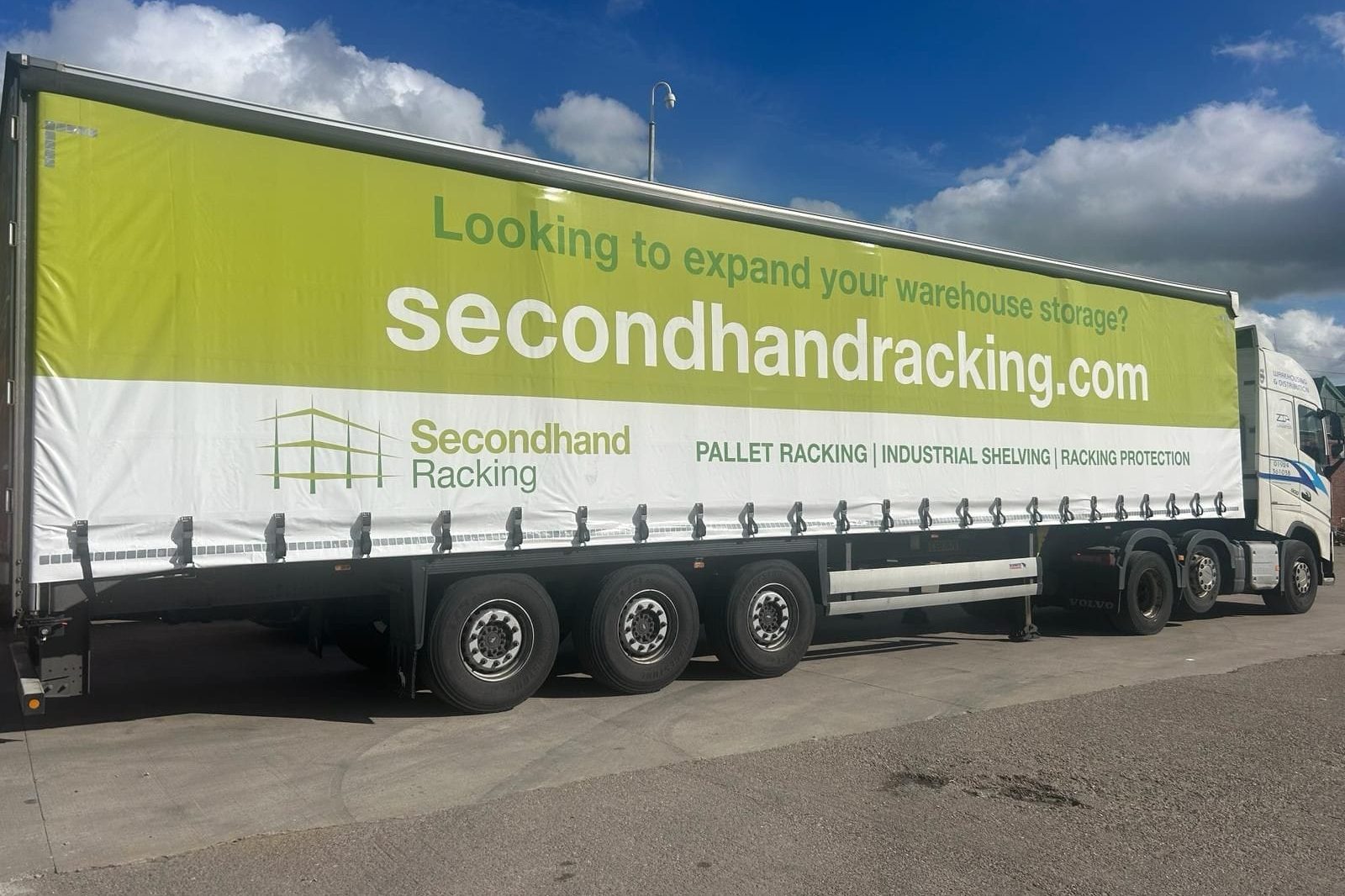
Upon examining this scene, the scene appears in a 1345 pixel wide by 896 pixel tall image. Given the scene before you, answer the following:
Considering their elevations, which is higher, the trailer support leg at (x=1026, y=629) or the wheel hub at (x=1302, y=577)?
the wheel hub at (x=1302, y=577)

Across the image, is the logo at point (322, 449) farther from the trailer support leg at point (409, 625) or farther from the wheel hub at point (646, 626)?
the wheel hub at point (646, 626)

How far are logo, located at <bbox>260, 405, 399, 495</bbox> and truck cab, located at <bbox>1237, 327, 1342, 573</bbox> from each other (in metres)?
11.3

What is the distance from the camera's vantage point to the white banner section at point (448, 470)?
6422 millimetres

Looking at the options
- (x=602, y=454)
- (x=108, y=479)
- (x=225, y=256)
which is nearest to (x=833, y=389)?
(x=602, y=454)

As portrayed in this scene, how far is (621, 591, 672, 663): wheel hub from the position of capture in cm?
846

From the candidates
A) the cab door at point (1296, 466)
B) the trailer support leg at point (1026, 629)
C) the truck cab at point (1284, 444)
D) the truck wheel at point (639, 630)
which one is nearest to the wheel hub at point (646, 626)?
the truck wheel at point (639, 630)

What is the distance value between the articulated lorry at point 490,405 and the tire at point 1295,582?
3693 mm

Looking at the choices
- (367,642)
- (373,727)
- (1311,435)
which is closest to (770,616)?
(367,642)

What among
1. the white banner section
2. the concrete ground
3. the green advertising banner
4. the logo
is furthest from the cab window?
the logo

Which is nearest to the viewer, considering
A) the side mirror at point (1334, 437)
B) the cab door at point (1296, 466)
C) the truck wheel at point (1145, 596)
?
the truck wheel at point (1145, 596)

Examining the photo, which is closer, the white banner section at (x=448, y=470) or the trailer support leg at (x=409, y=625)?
the white banner section at (x=448, y=470)

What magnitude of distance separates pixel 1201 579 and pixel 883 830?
9.54 metres

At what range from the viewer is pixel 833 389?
9625 millimetres

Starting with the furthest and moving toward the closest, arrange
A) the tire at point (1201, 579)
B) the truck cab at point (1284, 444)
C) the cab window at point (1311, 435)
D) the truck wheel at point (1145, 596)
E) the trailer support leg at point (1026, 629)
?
the cab window at point (1311, 435) < the truck cab at point (1284, 444) < the tire at point (1201, 579) < the truck wheel at point (1145, 596) < the trailer support leg at point (1026, 629)
